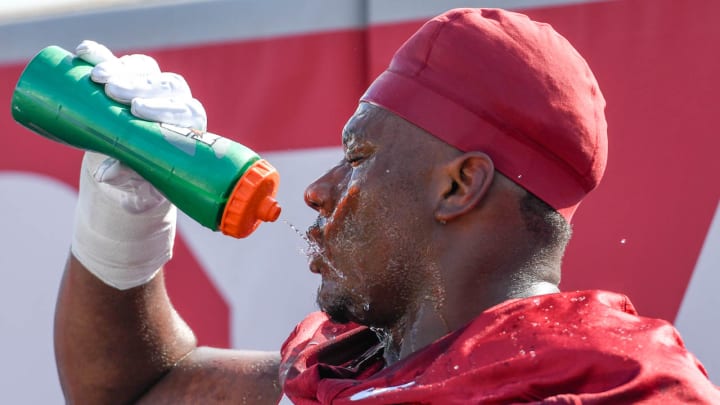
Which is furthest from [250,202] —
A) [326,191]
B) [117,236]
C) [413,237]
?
[117,236]

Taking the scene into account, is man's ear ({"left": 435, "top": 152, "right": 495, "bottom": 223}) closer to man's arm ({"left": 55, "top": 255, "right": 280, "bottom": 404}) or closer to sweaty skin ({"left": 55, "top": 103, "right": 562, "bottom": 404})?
sweaty skin ({"left": 55, "top": 103, "right": 562, "bottom": 404})

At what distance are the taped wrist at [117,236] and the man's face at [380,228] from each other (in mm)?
408

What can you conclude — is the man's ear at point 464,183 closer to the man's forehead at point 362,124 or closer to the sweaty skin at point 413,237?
the sweaty skin at point 413,237

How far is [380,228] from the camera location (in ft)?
5.91

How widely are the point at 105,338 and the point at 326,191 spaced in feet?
1.92

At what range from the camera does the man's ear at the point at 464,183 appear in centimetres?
177

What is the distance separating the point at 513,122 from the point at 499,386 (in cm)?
42

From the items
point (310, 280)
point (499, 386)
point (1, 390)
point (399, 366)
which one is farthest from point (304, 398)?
point (1, 390)

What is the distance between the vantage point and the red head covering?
1.75 m

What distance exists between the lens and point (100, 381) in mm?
2172

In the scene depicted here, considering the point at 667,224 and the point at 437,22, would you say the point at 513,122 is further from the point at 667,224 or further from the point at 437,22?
the point at 667,224

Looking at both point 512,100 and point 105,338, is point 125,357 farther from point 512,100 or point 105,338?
point 512,100

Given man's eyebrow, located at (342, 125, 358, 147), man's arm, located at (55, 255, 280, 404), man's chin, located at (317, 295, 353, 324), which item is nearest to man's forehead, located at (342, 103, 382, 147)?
man's eyebrow, located at (342, 125, 358, 147)

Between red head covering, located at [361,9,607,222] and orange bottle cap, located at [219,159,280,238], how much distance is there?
8.9 inches
